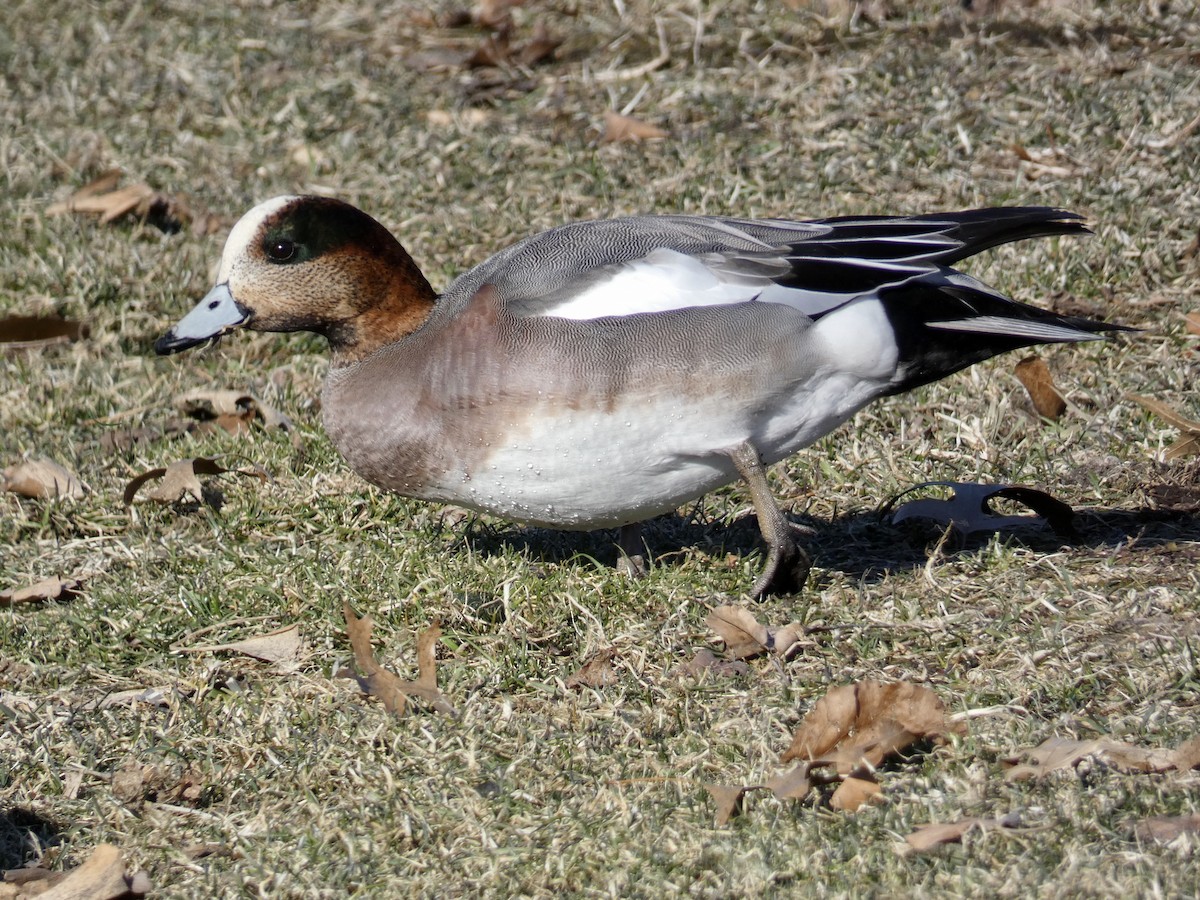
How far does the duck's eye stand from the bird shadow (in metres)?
0.78

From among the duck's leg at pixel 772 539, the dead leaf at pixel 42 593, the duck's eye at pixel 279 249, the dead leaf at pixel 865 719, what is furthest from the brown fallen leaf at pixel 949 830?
the dead leaf at pixel 42 593

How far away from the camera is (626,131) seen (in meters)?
5.37

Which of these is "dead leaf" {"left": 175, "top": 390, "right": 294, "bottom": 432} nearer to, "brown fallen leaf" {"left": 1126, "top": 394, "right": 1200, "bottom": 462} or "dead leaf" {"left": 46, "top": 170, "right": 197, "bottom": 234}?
"dead leaf" {"left": 46, "top": 170, "right": 197, "bottom": 234}

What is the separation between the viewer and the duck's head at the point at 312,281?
3.26 metres

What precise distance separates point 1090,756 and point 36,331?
3.47 meters

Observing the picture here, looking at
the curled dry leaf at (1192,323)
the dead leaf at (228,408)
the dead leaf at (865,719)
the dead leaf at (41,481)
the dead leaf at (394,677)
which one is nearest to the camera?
the dead leaf at (865,719)

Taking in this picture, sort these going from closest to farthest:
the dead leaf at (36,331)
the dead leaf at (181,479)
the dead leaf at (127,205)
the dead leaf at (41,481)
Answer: the dead leaf at (181,479) → the dead leaf at (41,481) → the dead leaf at (36,331) → the dead leaf at (127,205)

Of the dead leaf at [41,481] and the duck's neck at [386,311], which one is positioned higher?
the duck's neck at [386,311]

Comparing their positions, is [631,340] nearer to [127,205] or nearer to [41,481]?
[41,481]

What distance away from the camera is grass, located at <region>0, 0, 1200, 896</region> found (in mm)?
2477

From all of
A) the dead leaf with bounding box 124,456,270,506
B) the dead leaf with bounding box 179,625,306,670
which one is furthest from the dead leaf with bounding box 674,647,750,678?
the dead leaf with bounding box 124,456,270,506

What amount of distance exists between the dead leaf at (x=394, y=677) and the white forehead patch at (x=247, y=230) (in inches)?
33.5

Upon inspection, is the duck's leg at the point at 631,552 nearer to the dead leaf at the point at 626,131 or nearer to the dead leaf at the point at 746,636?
the dead leaf at the point at 746,636

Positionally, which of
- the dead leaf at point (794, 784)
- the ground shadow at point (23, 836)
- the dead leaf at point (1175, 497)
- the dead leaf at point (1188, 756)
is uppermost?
the dead leaf at point (1188, 756)
